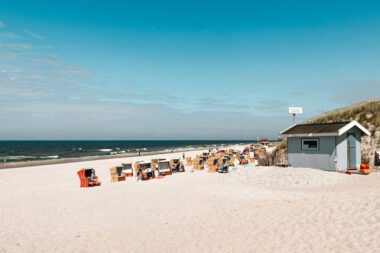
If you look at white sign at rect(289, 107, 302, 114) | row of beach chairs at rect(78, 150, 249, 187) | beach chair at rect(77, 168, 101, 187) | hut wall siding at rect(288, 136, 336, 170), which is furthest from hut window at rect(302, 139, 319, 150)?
beach chair at rect(77, 168, 101, 187)

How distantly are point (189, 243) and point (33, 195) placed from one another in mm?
10724

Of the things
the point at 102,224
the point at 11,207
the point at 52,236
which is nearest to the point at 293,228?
the point at 102,224

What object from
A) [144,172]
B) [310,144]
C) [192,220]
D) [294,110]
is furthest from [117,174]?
[294,110]

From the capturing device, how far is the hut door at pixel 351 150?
20.5 metres

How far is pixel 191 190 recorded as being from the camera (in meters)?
15.2

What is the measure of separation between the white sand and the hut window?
5.08m

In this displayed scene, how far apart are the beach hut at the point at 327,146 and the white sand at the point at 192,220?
443 centimetres

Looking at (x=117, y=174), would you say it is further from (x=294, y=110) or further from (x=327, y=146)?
(x=294, y=110)

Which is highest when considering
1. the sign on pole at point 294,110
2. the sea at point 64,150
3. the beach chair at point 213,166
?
the sign on pole at point 294,110

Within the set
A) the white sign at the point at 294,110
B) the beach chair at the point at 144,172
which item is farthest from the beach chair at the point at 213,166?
the white sign at the point at 294,110

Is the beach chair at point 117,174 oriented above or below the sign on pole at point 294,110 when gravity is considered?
below

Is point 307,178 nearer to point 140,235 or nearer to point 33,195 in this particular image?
point 140,235

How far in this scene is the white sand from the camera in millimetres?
7629

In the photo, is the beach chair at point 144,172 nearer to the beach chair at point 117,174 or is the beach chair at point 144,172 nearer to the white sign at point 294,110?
the beach chair at point 117,174
